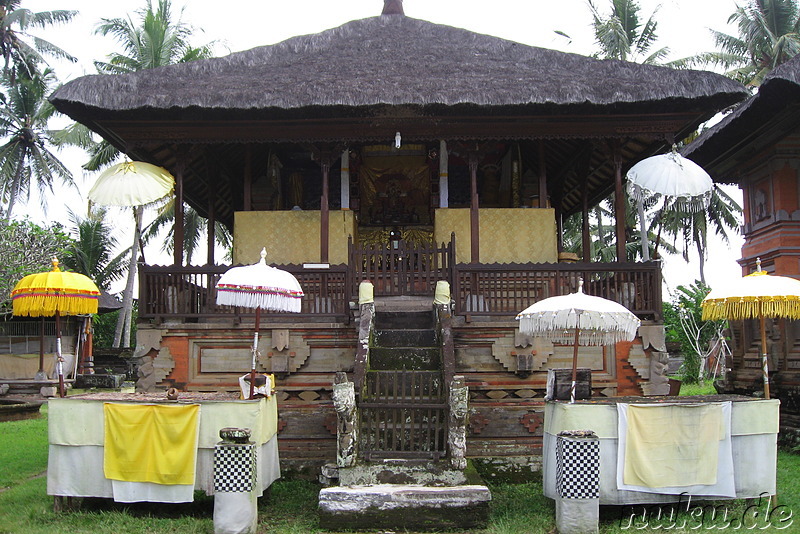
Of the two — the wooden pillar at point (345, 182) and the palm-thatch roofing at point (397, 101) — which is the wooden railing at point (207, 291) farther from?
the wooden pillar at point (345, 182)

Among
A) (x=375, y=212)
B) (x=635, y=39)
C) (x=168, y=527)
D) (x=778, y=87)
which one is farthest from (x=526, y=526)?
(x=635, y=39)

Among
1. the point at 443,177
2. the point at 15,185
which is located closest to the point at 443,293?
the point at 443,177

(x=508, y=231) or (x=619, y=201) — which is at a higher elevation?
(x=619, y=201)

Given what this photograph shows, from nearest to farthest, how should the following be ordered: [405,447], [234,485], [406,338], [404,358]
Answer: [234,485] < [405,447] < [404,358] < [406,338]

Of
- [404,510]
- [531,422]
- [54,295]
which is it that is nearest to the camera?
[404,510]

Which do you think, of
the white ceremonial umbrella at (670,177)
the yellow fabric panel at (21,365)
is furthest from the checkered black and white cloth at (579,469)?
the yellow fabric panel at (21,365)

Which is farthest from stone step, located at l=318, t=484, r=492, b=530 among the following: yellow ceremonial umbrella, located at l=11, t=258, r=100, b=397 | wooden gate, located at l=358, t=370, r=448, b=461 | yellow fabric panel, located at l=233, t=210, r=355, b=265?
yellow fabric panel, located at l=233, t=210, r=355, b=265

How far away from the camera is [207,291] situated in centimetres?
1127

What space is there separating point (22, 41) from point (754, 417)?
30342 millimetres

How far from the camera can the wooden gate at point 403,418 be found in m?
8.53

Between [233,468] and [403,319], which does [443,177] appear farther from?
[233,468]

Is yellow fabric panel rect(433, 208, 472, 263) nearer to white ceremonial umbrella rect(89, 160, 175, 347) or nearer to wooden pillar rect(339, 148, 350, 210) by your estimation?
wooden pillar rect(339, 148, 350, 210)

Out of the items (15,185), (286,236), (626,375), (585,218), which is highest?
(15,185)

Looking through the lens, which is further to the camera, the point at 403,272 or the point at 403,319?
the point at 403,272
